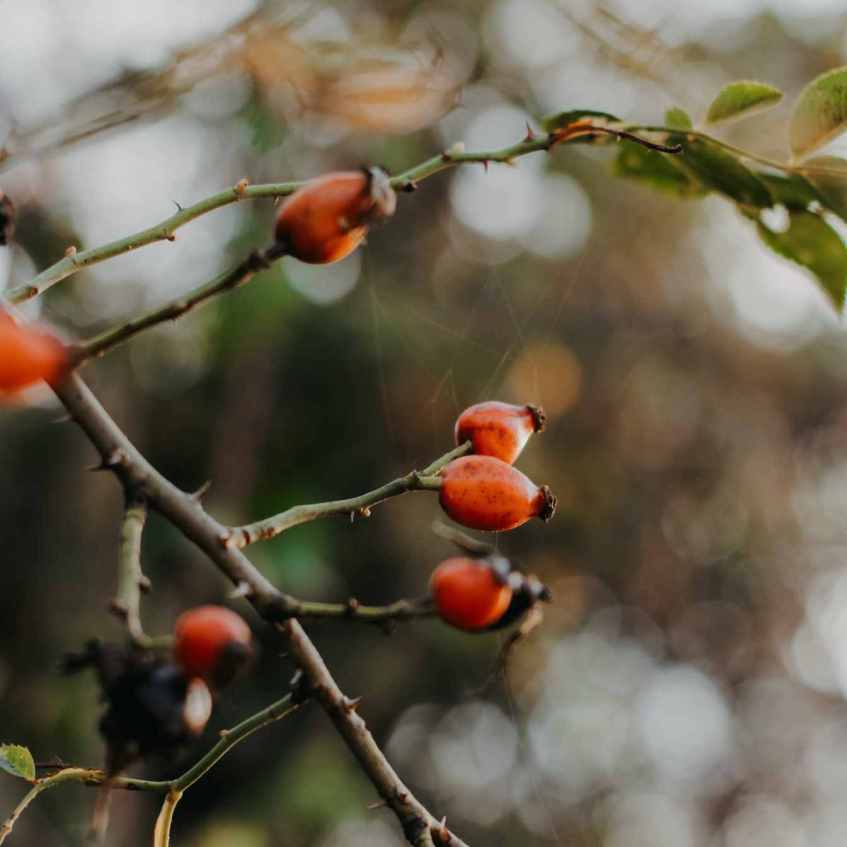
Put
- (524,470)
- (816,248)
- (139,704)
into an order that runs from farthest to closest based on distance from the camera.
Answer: (524,470)
(816,248)
(139,704)

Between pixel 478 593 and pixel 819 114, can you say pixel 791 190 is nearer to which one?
pixel 819 114

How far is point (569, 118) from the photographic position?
136 centimetres

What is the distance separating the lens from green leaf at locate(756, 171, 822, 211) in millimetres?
1532

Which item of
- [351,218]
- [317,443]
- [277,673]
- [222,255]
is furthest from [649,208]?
[351,218]

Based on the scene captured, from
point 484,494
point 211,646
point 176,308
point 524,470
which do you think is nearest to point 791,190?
point 484,494

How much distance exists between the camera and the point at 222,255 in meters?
3.90

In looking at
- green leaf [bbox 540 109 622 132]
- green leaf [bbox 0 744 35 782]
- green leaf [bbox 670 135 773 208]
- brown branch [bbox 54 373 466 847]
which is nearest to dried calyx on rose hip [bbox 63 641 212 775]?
brown branch [bbox 54 373 466 847]

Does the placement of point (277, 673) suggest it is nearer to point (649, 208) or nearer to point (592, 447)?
point (592, 447)

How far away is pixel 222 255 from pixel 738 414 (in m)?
6.58

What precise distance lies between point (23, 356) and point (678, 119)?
3.61ft

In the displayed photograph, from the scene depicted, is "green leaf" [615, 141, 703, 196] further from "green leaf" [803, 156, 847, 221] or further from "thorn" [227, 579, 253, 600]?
"thorn" [227, 579, 253, 600]

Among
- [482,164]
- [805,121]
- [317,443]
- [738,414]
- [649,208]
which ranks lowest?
[738,414]

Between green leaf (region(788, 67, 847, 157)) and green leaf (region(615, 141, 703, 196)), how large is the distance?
197 mm

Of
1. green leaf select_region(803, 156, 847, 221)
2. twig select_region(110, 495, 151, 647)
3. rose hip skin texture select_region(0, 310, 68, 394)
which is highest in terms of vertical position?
rose hip skin texture select_region(0, 310, 68, 394)
